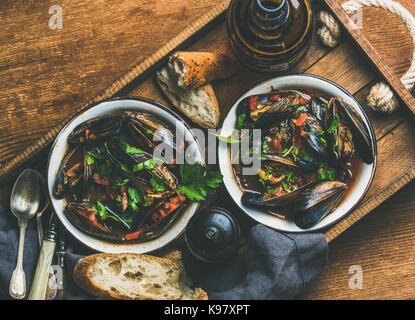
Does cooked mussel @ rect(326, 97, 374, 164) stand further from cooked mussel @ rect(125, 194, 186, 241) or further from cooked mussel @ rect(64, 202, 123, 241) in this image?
cooked mussel @ rect(64, 202, 123, 241)

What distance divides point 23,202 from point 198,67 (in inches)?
41.6

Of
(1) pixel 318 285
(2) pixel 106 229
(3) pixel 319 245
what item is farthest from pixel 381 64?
(2) pixel 106 229

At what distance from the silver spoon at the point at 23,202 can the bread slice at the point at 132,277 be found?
283 millimetres

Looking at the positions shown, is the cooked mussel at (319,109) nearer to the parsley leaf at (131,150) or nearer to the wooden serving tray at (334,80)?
the wooden serving tray at (334,80)

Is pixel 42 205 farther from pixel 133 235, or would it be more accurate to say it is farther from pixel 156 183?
pixel 156 183

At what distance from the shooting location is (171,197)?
5.61 feet

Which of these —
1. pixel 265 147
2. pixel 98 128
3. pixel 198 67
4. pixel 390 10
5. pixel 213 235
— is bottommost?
pixel 213 235

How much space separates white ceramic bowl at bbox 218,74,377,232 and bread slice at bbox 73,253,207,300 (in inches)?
17.6

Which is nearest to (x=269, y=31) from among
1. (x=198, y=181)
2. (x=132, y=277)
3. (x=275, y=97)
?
(x=275, y=97)

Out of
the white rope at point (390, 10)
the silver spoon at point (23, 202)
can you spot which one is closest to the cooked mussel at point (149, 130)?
the silver spoon at point (23, 202)

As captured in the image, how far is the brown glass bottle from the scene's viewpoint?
1.51 metres

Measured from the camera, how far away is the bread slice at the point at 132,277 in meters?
1.67

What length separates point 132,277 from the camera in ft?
5.76
